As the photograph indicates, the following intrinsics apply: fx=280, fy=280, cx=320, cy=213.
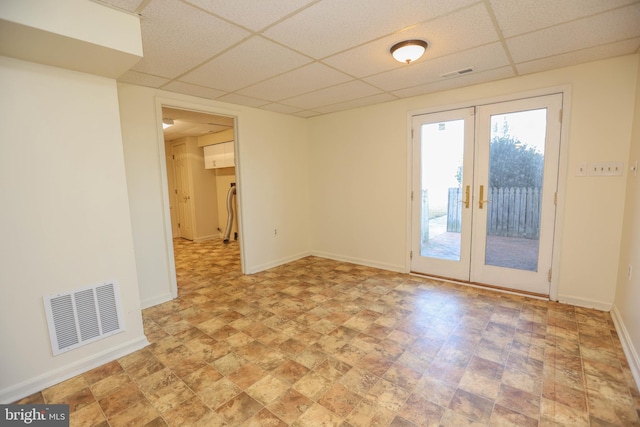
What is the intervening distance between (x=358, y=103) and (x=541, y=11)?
8.01ft

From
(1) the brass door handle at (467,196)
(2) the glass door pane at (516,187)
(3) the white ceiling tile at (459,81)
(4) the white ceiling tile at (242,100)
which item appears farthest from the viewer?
(4) the white ceiling tile at (242,100)

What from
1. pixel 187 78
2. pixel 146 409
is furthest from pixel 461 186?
pixel 146 409

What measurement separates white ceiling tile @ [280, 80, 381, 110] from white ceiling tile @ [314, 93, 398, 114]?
0.15 meters

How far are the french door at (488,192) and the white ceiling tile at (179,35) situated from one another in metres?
2.68

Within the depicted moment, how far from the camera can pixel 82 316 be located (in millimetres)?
2115

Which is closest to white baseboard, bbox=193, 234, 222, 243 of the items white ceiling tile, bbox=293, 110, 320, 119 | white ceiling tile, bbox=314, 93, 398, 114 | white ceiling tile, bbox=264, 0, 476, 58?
white ceiling tile, bbox=293, 110, 320, 119

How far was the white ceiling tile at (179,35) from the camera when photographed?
1.83m

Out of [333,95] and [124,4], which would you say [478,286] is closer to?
[333,95]

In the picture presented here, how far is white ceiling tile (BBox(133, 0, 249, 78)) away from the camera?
1.83 m

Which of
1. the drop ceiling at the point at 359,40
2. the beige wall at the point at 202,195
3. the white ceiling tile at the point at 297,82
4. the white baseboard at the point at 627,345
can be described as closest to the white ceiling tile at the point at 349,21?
the drop ceiling at the point at 359,40

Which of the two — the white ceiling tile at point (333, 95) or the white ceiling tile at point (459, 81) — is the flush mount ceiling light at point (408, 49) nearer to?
the white ceiling tile at point (333, 95)

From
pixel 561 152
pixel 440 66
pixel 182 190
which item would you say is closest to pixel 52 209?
pixel 440 66

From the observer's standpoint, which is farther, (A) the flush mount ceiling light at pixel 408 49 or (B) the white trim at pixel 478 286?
(B) the white trim at pixel 478 286

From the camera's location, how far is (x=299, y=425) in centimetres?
159
